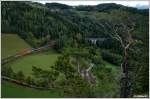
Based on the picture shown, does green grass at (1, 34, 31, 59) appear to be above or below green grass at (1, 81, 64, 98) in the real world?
above

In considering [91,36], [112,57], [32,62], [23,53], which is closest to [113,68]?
[112,57]

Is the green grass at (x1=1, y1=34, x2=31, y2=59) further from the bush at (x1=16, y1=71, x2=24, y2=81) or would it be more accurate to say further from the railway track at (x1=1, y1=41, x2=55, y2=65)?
the bush at (x1=16, y1=71, x2=24, y2=81)

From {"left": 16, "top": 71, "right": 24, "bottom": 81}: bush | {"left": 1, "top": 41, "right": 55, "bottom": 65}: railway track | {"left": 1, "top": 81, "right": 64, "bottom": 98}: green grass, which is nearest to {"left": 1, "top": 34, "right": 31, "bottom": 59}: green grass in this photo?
{"left": 1, "top": 41, "right": 55, "bottom": 65}: railway track

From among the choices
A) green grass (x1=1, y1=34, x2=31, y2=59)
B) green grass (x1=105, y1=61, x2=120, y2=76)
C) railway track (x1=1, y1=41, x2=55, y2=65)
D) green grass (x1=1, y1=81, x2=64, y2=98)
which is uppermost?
green grass (x1=1, y1=34, x2=31, y2=59)

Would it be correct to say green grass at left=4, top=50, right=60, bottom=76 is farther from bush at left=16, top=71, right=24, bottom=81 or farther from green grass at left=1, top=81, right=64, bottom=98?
green grass at left=1, top=81, right=64, bottom=98

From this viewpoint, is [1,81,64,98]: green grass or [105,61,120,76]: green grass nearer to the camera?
[1,81,64,98]: green grass

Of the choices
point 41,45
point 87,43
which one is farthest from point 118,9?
point 41,45

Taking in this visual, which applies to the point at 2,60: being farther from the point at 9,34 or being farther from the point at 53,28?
the point at 53,28

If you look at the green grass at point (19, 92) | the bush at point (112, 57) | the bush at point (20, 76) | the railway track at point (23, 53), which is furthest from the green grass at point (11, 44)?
the bush at point (112, 57)
